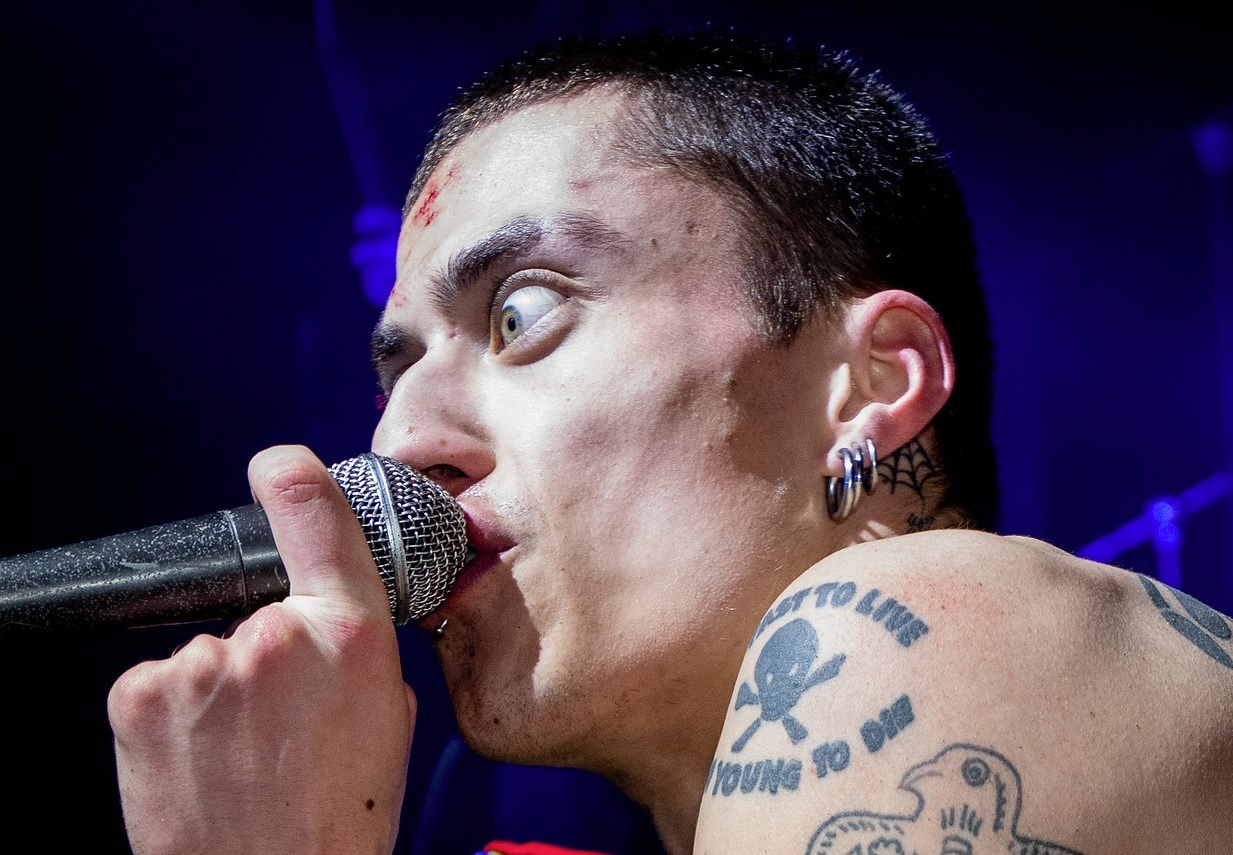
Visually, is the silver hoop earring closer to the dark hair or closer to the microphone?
the dark hair

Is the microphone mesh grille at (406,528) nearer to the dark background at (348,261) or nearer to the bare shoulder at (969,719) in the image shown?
the bare shoulder at (969,719)

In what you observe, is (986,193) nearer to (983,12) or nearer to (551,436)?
(983,12)

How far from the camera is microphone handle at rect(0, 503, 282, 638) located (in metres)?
1.15

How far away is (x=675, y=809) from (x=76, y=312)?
6.74ft

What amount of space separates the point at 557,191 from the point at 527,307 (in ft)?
0.59

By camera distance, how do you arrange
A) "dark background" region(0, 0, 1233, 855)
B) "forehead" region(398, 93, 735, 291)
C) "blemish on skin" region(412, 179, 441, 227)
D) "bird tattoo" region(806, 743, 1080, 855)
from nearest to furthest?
"bird tattoo" region(806, 743, 1080, 855), "forehead" region(398, 93, 735, 291), "blemish on skin" region(412, 179, 441, 227), "dark background" region(0, 0, 1233, 855)

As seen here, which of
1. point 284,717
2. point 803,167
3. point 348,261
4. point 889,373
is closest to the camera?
point 284,717

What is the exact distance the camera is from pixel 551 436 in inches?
56.2

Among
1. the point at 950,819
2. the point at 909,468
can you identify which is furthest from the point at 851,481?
the point at 950,819

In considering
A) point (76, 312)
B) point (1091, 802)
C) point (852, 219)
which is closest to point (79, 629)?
point (1091, 802)

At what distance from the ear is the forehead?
0.77ft

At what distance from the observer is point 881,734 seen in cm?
97

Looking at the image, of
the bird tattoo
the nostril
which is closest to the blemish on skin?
the nostril

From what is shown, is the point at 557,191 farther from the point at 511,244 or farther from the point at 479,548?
the point at 479,548
